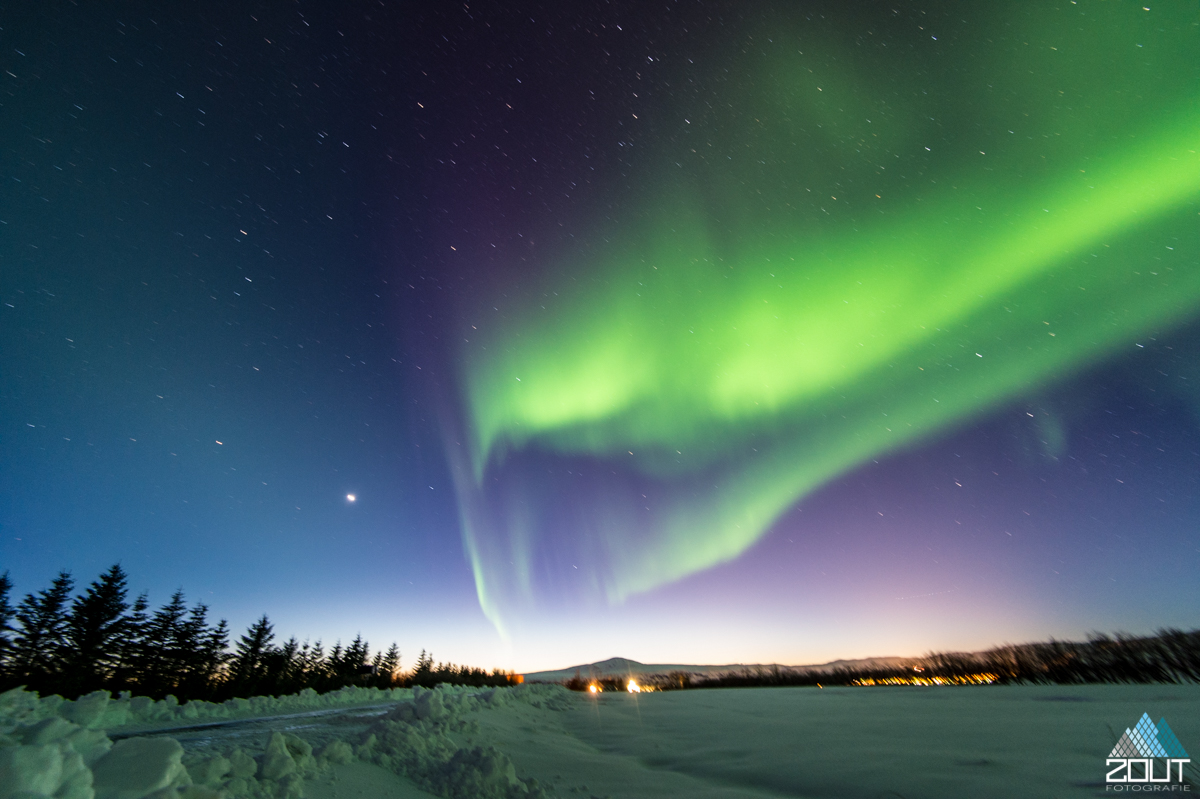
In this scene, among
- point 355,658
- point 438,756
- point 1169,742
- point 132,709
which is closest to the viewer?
point 1169,742

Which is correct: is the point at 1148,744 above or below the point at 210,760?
below

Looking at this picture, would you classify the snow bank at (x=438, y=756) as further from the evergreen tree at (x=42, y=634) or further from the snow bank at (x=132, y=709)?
the evergreen tree at (x=42, y=634)

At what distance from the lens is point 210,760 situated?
4012 millimetres

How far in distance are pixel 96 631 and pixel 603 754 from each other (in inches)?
2583

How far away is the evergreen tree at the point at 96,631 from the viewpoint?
44.0 meters

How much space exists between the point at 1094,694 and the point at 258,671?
7646cm

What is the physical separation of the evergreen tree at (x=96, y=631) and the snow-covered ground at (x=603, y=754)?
2175 inches

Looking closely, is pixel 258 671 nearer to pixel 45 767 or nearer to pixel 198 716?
pixel 198 716

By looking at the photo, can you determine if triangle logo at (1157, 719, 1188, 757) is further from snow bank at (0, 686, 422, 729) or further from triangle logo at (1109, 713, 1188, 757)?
snow bank at (0, 686, 422, 729)

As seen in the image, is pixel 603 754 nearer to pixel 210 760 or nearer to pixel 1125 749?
pixel 210 760

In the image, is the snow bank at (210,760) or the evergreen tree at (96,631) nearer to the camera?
the snow bank at (210,760)

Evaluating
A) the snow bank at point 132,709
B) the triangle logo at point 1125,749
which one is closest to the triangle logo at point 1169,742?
the triangle logo at point 1125,749

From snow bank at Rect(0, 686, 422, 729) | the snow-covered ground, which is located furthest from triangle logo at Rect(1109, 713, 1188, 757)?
snow bank at Rect(0, 686, 422, 729)

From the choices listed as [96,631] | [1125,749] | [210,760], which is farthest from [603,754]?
[96,631]
